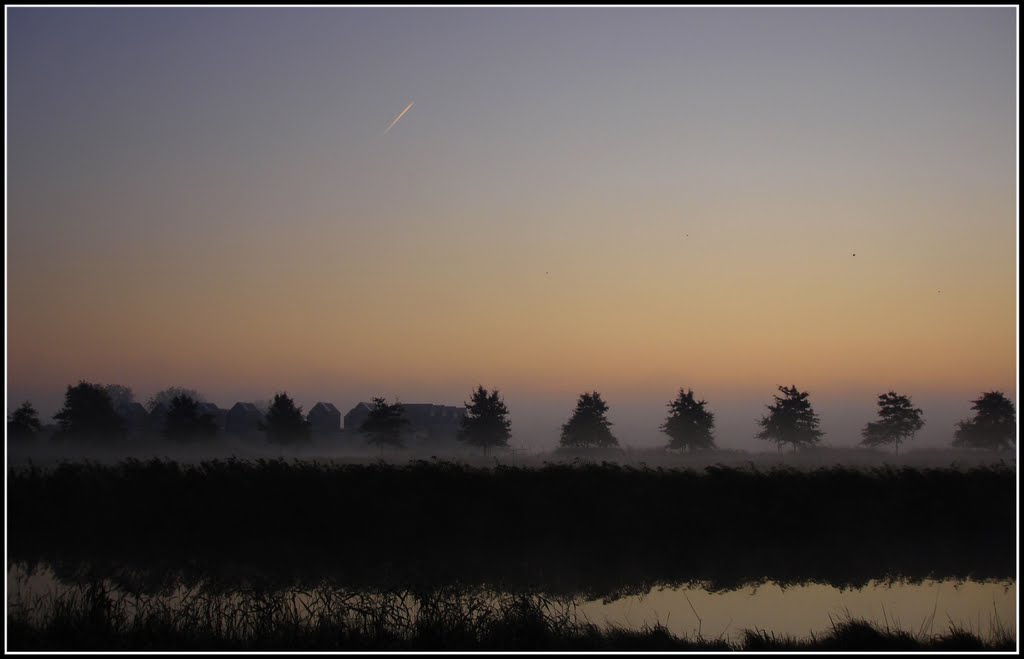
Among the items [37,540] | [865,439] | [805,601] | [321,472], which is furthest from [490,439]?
[805,601]

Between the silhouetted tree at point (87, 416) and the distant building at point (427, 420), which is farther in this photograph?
the distant building at point (427, 420)

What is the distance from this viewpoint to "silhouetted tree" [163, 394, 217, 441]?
70.8 meters

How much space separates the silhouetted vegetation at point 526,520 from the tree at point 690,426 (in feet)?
154

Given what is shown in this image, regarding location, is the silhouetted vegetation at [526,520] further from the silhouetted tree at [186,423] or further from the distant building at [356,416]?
the distant building at [356,416]

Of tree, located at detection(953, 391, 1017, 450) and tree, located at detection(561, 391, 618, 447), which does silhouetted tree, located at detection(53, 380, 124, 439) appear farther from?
tree, located at detection(953, 391, 1017, 450)

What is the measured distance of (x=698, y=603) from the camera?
1683cm

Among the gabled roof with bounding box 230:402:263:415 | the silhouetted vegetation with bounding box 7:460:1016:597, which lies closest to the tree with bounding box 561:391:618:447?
the gabled roof with bounding box 230:402:263:415

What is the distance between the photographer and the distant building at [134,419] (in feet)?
250

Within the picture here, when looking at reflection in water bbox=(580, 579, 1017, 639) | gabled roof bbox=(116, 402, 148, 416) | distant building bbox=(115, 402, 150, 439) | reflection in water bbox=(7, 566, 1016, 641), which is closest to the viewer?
reflection in water bbox=(7, 566, 1016, 641)

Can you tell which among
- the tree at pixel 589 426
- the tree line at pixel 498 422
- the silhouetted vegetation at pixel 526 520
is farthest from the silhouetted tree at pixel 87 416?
the silhouetted vegetation at pixel 526 520

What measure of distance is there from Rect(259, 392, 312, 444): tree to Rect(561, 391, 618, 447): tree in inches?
926

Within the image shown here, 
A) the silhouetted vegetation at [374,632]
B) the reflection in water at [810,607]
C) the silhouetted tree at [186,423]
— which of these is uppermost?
the silhouetted tree at [186,423]

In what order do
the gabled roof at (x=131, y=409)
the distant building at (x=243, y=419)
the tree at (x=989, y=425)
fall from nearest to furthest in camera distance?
the tree at (x=989, y=425)
the gabled roof at (x=131, y=409)
the distant building at (x=243, y=419)

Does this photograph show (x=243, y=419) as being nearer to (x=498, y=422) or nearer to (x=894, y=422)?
(x=498, y=422)
